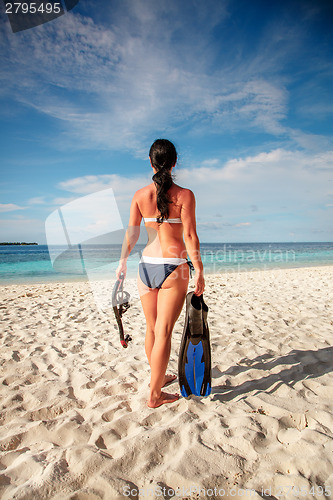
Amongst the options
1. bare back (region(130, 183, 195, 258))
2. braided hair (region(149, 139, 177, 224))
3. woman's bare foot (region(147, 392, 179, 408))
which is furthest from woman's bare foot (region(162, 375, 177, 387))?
braided hair (region(149, 139, 177, 224))

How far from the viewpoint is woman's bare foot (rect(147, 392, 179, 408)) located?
2.48 metres

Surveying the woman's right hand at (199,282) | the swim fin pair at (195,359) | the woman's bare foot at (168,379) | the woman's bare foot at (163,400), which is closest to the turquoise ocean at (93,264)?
the woman's bare foot at (168,379)

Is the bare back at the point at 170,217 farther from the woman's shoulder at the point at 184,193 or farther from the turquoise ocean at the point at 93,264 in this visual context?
the turquoise ocean at the point at 93,264

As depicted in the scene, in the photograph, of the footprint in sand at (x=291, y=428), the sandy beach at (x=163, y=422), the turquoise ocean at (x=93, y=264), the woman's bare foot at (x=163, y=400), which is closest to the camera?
the sandy beach at (x=163, y=422)

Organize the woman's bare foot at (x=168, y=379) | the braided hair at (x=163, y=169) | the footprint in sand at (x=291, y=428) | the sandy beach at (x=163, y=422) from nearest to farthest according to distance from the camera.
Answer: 1. the sandy beach at (x=163, y=422)
2. the footprint in sand at (x=291, y=428)
3. the braided hair at (x=163, y=169)
4. the woman's bare foot at (x=168, y=379)

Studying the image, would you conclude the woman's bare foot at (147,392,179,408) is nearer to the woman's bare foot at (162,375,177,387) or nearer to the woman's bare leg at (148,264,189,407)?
the woman's bare leg at (148,264,189,407)

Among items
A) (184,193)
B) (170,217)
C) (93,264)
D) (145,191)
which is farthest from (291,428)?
(93,264)

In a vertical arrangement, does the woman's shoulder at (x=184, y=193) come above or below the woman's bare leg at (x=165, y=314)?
above

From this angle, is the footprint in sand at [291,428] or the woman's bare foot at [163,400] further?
the woman's bare foot at [163,400]

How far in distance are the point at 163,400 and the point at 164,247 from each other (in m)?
1.38

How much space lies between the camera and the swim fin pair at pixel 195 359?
8.14 ft

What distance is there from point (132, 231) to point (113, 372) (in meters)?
1.71

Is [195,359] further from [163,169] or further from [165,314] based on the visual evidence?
[163,169]

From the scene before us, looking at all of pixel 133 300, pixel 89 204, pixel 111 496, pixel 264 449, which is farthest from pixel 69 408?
pixel 133 300
